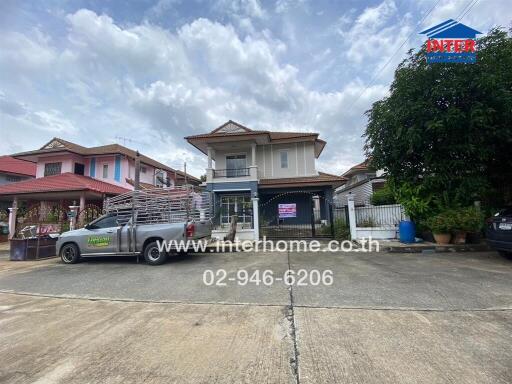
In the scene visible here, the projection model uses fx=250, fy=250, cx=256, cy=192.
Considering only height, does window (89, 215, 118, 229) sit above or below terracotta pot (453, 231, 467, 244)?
above

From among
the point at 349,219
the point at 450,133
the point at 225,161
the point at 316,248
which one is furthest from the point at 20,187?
the point at 450,133

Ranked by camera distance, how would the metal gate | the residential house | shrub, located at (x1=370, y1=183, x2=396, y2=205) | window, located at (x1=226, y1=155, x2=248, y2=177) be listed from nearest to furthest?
shrub, located at (x1=370, y1=183, x2=396, y2=205)
the metal gate
window, located at (x1=226, y1=155, x2=248, y2=177)
the residential house

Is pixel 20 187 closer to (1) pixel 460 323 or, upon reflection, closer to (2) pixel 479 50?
(1) pixel 460 323

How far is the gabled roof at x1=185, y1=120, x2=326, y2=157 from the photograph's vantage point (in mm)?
15086

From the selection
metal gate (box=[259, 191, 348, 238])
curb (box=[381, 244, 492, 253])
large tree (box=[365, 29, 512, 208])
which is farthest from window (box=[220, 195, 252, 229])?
curb (box=[381, 244, 492, 253])

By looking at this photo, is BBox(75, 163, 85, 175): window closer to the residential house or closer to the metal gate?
the residential house

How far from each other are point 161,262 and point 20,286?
3.09m

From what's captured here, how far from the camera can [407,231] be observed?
9234mm

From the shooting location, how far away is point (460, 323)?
10.7ft

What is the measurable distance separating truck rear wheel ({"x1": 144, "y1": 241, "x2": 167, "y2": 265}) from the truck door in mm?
1168

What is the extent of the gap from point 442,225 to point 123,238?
10.3 meters

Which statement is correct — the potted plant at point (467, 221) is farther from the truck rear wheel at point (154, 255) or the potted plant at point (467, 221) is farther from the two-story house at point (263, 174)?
the truck rear wheel at point (154, 255)

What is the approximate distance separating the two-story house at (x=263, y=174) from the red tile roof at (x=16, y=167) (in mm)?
18284

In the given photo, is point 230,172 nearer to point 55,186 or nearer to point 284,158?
point 284,158
